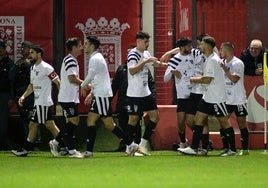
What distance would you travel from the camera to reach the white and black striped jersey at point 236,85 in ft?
60.1

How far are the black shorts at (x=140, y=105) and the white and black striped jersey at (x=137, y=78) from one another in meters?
0.08

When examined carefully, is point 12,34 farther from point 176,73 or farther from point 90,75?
point 90,75

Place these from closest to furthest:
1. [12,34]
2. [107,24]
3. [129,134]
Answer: [129,134] → [12,34] → [107,24]

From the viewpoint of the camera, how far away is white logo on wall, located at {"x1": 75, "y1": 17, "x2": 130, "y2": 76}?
22.0m

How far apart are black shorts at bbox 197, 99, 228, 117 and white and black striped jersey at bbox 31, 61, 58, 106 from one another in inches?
111

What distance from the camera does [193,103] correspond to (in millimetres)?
18984

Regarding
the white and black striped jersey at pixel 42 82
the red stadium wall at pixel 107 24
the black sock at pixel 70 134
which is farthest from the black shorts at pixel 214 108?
A: the red stadium wall at pixel 107 24

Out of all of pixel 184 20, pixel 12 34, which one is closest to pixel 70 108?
pixel 12 34

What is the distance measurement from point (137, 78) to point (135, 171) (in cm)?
369

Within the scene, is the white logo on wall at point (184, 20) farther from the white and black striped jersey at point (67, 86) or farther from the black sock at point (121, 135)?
the black sock at point (121, 135)

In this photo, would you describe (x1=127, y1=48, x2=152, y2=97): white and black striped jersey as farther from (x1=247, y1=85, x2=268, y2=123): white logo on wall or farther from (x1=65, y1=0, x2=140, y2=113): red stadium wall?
(x1=65, y1=0, x2=140, y2=113): red stadium wall

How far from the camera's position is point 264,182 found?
13.0m

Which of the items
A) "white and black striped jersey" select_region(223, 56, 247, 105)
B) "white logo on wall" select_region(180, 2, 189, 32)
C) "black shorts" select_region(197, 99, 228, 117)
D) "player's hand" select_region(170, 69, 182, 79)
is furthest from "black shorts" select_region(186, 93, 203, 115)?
"white logo on wall" select_region(180, 2, 189, 32)

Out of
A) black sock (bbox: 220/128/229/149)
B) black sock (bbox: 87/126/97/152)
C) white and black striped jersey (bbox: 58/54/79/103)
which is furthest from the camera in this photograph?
black sock (bbox: 220/128/229/149)
